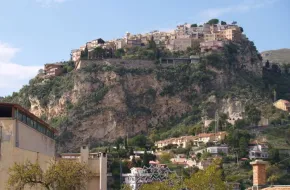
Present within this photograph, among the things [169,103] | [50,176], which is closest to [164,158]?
[169,103]

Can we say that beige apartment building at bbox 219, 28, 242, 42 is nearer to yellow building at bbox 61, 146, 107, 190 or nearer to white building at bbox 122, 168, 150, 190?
white building at bbox 122, 168, 150, 190

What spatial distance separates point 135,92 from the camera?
157 meters

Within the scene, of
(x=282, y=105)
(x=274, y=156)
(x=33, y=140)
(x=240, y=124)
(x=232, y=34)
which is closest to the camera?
(x=33, y=140)

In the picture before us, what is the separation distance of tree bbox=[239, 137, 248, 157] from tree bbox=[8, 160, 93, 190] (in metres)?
92.8

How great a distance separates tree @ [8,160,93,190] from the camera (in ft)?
104

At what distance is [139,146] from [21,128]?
99.8 meters

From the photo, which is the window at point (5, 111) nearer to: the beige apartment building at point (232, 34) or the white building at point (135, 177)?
the white building at point (135, 177)

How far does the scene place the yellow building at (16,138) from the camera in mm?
34250

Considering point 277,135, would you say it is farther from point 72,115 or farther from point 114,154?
point 72,115

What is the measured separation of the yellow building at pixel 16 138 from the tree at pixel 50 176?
0.77 metres

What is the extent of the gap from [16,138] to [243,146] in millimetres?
93391

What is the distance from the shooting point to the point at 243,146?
12575cm

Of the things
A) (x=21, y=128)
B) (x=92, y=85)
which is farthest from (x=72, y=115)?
(x=21, y=128)

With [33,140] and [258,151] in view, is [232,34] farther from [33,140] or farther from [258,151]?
[33,140]
